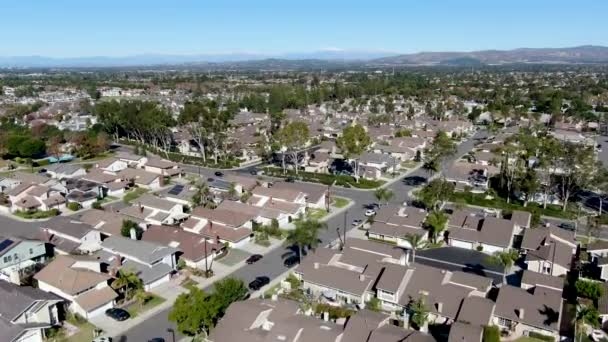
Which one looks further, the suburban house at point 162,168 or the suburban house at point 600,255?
the suburban house at point 162,168

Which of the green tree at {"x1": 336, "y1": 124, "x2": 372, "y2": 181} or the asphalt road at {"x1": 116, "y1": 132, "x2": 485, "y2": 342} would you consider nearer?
the asphalt road at {"x1": 116, "y1": 132, "x2": 485, "y2": 342}

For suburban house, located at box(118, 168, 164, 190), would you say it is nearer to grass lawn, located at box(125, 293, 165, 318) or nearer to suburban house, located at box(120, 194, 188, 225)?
suburban house, located at box(120, 194, 188, 225)

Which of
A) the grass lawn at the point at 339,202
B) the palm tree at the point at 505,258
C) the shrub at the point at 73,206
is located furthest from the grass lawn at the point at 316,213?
the shrub at the point at 73,206

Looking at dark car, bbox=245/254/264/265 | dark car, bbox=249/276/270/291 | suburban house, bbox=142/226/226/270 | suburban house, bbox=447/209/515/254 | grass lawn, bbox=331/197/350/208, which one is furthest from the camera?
grass lawn, bbox=331/197/350/208

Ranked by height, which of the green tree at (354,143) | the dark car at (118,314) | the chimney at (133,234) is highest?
Result: the green tree at (354,143)

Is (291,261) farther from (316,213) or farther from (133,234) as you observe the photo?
(133,234)

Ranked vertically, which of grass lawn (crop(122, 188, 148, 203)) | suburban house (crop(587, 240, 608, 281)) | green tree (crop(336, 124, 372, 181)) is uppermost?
green tree (crop(336, 124, 372, 181))

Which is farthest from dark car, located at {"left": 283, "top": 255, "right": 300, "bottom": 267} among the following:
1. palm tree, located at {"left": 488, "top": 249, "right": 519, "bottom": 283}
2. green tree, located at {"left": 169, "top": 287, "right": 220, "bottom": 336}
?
palm tree, located at {"left": 488, "top": 249, "right": 519, "bottom": 283}

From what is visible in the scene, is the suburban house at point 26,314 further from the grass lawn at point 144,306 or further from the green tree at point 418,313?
the green tree at point 418,313
